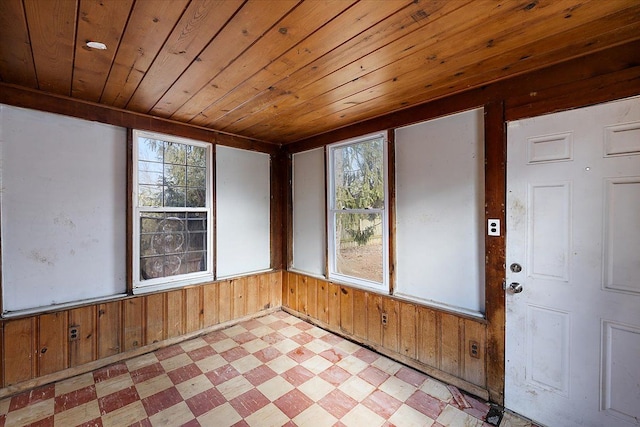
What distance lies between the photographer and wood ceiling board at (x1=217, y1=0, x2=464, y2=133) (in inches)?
51.6

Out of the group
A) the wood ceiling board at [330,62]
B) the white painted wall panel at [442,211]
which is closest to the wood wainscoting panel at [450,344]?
the white painted wall panel at [442,211]

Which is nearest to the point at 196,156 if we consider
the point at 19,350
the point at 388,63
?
the point at 19,350

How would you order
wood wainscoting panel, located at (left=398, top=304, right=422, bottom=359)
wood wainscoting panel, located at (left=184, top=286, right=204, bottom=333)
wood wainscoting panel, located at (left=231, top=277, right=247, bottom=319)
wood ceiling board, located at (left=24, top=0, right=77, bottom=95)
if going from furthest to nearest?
wood wainscoting panel, located at (left=231, top=277, right=247, bottom=319) → wood wainscoting panel, located at (left=184, top=286, right=204, bottom=333) → wood wainscoting panel, located at (left=398, top=304, right=422, bottom=359) → wood ceiling board, located at (left=24, top=0, right=77, bottom=95)

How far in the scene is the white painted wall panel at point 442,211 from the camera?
2182 mm

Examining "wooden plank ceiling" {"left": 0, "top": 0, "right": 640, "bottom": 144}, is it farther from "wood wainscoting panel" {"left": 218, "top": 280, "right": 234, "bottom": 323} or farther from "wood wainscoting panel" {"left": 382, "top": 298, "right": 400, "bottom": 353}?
"wood wainscoting panel" {"left": 218, "top": 280, "right": 234, "bottom": 323}

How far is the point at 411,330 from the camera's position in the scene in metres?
2.52

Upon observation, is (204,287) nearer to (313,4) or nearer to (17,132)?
(17,132)

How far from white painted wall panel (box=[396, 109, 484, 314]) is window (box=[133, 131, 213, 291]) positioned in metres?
2.25

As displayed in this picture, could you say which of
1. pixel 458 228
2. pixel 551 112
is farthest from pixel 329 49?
pixel 458 228

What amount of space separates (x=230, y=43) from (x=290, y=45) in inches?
13.4

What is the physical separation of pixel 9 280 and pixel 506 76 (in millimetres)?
4101

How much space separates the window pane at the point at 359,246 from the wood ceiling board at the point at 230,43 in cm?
196

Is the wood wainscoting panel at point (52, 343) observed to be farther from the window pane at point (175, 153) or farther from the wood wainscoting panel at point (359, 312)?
the wood wainscoting panel at point (359, 312)

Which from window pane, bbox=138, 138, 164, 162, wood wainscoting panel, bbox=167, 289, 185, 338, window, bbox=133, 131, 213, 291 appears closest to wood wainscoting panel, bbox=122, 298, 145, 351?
window, bbox=133, 131, 213, 291
